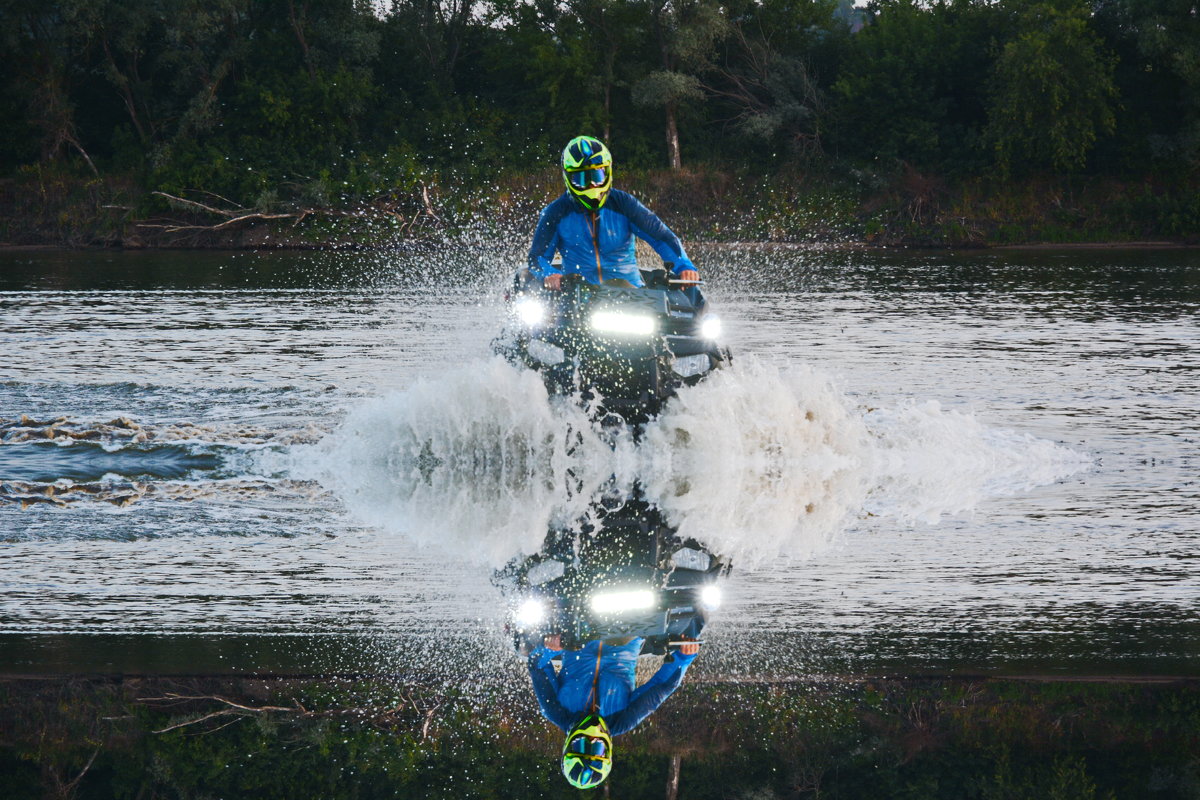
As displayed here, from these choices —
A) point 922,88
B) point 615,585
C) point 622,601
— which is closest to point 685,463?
point 615,585

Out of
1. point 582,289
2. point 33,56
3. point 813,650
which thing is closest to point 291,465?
point 582,289

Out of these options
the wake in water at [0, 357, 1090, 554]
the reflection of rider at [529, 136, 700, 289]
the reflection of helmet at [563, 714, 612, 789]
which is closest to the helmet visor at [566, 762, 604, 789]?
the reflection of helmet at [563, 714, 612, 789]

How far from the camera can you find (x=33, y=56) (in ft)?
132

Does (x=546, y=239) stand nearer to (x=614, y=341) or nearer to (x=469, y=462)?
(x=614, y=341)

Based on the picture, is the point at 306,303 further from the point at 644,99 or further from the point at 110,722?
the point at 644,99

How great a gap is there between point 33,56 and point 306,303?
24252mm

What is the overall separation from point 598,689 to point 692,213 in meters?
32.1

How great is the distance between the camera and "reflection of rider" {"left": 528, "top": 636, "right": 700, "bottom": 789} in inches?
229

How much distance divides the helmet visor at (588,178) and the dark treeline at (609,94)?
27123mm

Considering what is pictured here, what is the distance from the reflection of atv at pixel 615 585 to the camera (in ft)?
21.9

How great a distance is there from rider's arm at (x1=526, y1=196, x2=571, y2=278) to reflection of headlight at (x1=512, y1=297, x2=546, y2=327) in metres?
0.27

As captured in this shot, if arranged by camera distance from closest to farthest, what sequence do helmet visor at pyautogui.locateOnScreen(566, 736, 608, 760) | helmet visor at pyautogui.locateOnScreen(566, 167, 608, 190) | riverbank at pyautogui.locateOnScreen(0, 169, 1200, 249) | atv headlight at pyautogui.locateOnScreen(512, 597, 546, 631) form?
helmet visor at pyautogui.locateOnScreen(566, 736, 608, 760) < atv headlight at pyautogui.locateOnScreen(512, 597, 546, 631) < helmet visor at pyautogui.locateOnScreen(566, 167, 608, 190) < riverbank at pyautogui.locateOnScreen(0, 169, 1200, 249)

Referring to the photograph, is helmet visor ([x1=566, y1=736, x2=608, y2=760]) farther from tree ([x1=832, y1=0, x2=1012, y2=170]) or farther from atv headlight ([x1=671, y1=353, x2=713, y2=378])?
tree ([x1=832, y1=0, x2=1012, y2=170])

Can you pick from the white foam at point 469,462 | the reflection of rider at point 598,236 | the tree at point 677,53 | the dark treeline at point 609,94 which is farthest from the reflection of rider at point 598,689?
the tree at point 677,53
